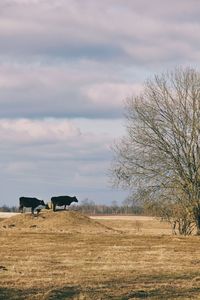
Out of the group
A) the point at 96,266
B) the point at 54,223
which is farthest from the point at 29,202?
the point at 96,266

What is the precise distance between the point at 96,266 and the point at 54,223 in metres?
22.8

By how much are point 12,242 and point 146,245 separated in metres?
6.26

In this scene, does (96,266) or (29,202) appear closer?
(96,266)

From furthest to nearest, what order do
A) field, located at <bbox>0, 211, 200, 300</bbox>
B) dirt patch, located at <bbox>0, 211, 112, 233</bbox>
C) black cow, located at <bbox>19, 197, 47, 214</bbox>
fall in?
1. black cow, located at <bbox>19, 197, 47, 214</bbox>
2. dirt patch, located at <bbox>0, 211, 112, 233</bbox>
3. field, located at <bbox>0, 211, 200, 300</bbox>

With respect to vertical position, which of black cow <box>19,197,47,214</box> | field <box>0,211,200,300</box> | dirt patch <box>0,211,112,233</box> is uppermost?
black cow <box>19,197,47,214</box>

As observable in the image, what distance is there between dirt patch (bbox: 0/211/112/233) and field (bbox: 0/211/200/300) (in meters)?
1.36

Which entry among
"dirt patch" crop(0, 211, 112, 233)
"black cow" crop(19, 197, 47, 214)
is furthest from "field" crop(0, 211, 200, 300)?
"black cow" crop(19, 197, 47, 214)

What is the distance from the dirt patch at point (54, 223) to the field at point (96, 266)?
1.36 metres

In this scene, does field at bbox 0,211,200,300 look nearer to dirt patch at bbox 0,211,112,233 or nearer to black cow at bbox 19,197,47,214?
dirt patch at bbox 0,211,112,233

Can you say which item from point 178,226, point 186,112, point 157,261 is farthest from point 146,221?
point 157,261

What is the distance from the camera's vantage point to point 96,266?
21.0 m

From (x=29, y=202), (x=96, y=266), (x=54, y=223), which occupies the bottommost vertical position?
(x=96, y=266)

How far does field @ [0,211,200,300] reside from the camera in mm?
14828

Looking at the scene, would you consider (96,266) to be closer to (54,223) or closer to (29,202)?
(54,223)
